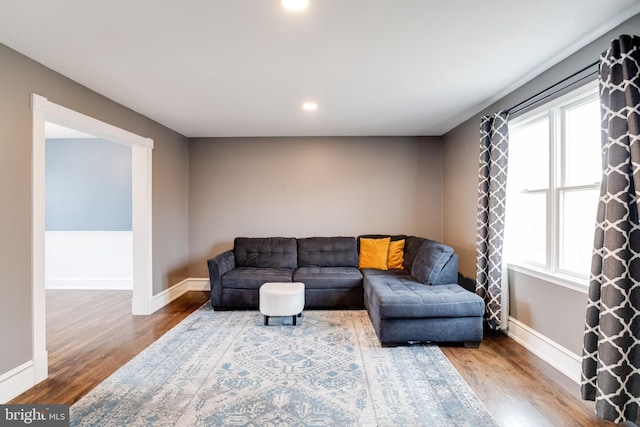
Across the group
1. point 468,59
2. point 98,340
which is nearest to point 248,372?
point 98,340

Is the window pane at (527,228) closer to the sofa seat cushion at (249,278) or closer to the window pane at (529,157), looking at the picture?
the window pane at (529,157)

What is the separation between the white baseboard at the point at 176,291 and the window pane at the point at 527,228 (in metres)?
4.30

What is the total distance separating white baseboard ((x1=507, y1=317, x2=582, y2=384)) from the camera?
7.84 feet

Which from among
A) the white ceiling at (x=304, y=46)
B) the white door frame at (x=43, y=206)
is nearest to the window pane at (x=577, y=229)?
the white ceiling at (x=304, y=46)

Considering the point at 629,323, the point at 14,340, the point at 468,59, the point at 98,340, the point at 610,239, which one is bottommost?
the point at 98,340

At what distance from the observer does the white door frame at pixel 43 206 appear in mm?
2398

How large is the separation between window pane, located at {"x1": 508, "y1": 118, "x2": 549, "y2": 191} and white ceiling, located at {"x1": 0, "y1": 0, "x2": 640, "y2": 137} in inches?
18.5

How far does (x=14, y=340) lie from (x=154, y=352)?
39.2 inches

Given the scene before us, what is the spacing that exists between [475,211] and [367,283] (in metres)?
1.65

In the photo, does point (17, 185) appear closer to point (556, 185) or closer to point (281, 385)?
point (281, 385)

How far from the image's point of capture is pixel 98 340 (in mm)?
3160

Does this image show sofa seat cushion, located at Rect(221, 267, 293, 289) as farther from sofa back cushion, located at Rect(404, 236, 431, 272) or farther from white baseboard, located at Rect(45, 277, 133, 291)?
white baseboard, located at Rect(45, 277, 133, 291)

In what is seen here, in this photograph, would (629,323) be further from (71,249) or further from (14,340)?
(71,249)

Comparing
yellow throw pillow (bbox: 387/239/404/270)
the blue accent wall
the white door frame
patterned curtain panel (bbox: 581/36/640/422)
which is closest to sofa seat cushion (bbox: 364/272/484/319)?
patterned curtain panel (bbox: 581/36/640/422)
